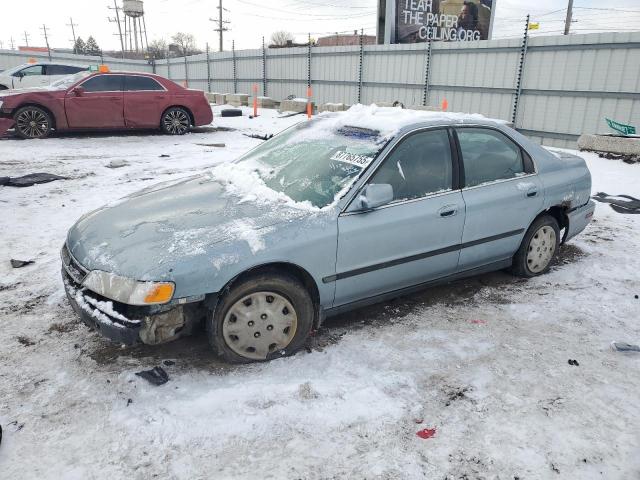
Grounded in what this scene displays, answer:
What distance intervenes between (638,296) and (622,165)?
638cm

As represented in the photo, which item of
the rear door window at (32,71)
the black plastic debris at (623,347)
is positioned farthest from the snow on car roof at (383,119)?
the rear door window at (32,71)

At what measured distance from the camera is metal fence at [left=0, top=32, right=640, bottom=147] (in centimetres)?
1146

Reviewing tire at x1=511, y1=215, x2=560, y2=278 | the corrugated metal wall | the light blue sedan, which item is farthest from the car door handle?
the corrugated metal wall

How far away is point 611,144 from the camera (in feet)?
33.5

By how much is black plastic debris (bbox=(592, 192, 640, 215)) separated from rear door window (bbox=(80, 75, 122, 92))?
10062 millimetres

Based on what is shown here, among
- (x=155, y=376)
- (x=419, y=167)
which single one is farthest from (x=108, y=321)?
(x=419, y=167)

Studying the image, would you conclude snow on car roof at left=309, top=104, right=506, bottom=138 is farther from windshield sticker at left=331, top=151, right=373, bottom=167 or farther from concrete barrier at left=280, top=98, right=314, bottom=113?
concrete barrier at left=280, top=98, right=314, bottom=113

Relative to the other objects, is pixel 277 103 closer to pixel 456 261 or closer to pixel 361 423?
pixel 456 261

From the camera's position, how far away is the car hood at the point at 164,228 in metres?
2.81

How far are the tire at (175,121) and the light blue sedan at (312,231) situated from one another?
8667 millimetres

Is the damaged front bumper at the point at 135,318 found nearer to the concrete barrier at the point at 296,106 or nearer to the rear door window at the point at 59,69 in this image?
the rear door window at the point at 59,69

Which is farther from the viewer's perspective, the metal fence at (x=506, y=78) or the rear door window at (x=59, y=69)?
the rear door window at (x=59, y=69)

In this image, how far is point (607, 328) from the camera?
3.62m

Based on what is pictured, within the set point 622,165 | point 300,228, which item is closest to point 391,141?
point 300,228
